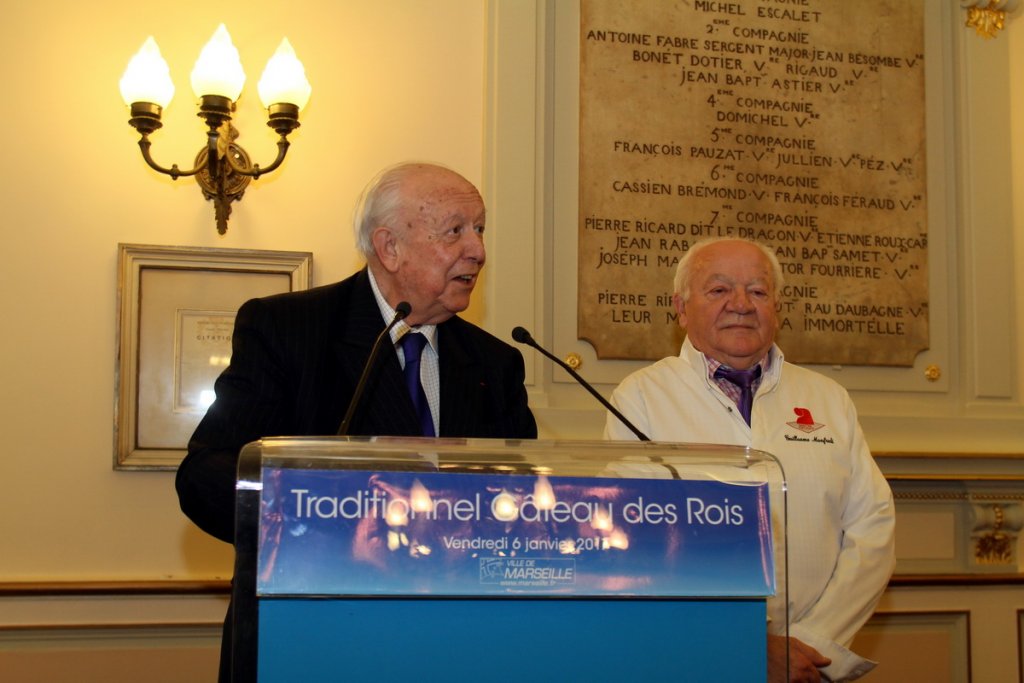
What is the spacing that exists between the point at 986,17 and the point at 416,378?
3.10 metres

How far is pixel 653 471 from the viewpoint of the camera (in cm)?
118

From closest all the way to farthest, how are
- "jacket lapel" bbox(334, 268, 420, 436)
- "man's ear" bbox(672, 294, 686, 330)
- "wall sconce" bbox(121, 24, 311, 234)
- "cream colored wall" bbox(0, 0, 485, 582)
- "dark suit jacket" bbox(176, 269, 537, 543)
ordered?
1. "dark suit jacket" bbox(176, 269, 537, 543)
2. "jacket lapel" bbox(334, 268, 420, 436)
3. "man's ear" bbox(672, 294, 686, 330)
4. "wall sconce" bbox(121, 24, 311, 234)
5. "cream colored wall" bbox(0, 0, 485, 582)

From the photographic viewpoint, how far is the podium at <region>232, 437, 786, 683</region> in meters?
1.02

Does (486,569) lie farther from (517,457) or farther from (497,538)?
(517,457)

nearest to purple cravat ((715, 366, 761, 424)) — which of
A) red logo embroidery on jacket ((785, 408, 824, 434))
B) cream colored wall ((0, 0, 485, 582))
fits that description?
red logo embroidery on jacket ((785, 408, 824, 434))

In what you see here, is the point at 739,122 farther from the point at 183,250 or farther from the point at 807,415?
the point at 183,250

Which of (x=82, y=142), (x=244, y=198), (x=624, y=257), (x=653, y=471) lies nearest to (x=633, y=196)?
(x=624, y=257)

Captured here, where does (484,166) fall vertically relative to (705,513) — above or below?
above

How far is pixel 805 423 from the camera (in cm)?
226

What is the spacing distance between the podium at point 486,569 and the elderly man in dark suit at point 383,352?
0.57 m

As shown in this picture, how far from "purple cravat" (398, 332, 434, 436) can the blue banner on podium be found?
78cm

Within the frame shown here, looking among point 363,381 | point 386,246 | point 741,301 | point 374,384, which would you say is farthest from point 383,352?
point 741,301

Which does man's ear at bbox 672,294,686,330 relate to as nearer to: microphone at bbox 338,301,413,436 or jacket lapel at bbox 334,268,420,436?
jacket lapel at bbox 334,268,420,436

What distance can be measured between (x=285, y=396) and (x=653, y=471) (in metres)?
0.83
